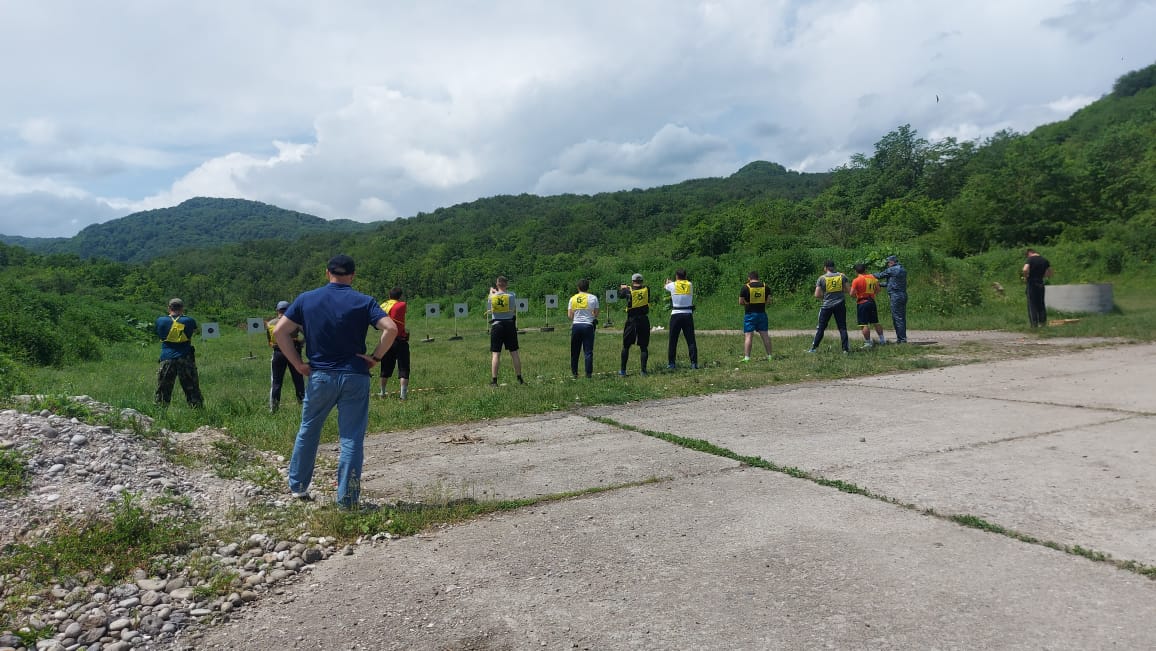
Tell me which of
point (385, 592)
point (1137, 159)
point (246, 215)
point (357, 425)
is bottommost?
point (385, 592)

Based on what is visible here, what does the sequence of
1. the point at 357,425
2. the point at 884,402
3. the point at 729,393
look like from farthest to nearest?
1. the point at 729,393
2. the point at 884,402
3. the point at 357,425

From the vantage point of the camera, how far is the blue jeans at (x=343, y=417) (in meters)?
5.05

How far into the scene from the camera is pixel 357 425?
5.17 meters

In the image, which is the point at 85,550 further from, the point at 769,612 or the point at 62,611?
the point at 769,612

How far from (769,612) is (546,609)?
107 cm

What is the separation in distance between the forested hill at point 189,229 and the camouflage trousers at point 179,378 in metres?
129

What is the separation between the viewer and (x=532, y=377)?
12.4 metres

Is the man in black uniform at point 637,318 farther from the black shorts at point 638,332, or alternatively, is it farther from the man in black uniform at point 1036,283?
the man in black uniform at point 1036,283

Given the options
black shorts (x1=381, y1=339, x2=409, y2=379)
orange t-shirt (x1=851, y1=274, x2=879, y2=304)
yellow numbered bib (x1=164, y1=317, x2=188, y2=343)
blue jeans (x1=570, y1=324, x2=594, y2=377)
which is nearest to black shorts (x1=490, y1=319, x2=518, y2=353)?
blue jeans (x1=570, y1=324, x2=594, y2=377)

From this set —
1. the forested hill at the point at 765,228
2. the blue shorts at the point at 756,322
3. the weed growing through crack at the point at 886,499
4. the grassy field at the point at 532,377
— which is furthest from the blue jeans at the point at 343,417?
the forested hill at the point at 765,228

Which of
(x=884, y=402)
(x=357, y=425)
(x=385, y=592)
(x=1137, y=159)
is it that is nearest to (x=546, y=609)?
(x=385, y=592)

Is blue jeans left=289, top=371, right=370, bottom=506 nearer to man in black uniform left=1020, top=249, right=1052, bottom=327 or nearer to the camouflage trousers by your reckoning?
the camouflage trousers

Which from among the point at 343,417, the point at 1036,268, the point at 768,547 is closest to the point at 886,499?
the point at 768,547

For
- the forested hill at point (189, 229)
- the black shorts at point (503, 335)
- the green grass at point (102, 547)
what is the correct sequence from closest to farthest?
the green grass at point (102, 547)
the black shorts at point (503, 335)
the forested hill at point (189, 229)
